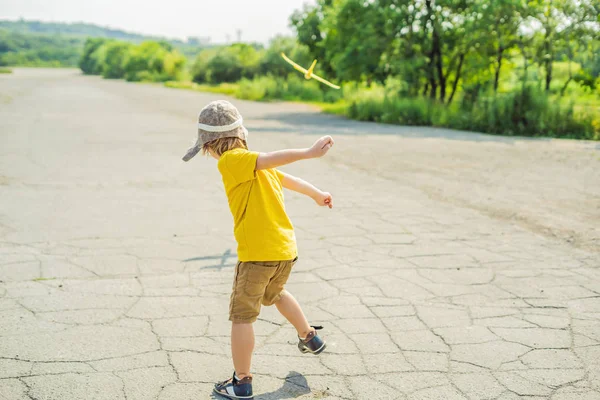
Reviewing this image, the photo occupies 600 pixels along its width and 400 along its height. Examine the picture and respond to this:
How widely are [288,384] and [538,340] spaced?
4.81 ft

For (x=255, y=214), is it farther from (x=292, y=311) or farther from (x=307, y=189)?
(x=292, y=311)

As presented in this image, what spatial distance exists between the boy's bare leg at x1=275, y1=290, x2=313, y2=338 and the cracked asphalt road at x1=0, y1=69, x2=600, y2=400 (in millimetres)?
222

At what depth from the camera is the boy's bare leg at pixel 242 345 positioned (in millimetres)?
2680

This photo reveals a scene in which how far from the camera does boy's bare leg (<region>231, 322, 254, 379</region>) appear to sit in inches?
105

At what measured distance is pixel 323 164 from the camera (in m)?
9.77

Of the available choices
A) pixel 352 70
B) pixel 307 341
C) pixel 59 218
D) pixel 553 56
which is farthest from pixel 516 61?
pixel 307 341

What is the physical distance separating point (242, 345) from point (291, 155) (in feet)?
2.88

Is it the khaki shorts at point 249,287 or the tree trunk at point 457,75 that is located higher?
the tree trunk at point 457,75

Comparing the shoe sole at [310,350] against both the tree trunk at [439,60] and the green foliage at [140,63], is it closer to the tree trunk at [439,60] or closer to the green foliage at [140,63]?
the tree trunk at [439,60]

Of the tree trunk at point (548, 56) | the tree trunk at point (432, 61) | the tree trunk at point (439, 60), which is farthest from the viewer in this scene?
the tree trunk at point (432, 61)

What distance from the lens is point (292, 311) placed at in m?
2.94


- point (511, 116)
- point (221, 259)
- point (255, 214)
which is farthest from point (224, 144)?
point (511, 116)

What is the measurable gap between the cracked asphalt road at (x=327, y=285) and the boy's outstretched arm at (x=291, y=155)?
1.07 m

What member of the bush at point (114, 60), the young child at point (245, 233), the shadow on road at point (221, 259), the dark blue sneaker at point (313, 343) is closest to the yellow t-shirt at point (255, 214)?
the young child at point (245, 233)
